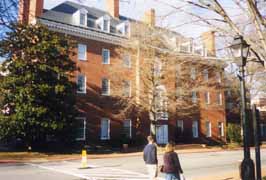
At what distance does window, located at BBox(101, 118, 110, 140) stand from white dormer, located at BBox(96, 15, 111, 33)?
9.80 metres

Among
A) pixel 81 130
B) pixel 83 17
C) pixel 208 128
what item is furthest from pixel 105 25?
pixel 208 128

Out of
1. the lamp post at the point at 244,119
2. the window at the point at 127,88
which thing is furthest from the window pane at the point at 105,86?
the lamp post at the point at 244,119

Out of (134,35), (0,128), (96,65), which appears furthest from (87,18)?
(0,128)

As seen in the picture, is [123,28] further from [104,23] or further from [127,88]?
[127,88]

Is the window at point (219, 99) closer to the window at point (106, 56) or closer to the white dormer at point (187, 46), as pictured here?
the window at point (106, 56)

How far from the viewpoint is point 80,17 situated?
38219 millimetres

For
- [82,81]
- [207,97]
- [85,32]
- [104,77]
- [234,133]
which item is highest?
[85,32]

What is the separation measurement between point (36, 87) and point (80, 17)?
13.2 meters

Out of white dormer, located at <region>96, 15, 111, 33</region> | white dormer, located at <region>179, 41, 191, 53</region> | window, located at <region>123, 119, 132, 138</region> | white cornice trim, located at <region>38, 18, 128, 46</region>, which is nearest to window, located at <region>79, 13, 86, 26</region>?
white cornice trim, located at <region>38, 18, 128, 46</region>

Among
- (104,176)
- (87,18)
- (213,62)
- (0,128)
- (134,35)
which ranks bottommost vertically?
(104,176)

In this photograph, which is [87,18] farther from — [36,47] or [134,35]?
[36,47]

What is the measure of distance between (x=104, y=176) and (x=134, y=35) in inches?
791

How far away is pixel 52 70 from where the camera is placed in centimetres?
2881

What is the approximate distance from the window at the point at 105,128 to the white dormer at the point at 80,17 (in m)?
10.3
